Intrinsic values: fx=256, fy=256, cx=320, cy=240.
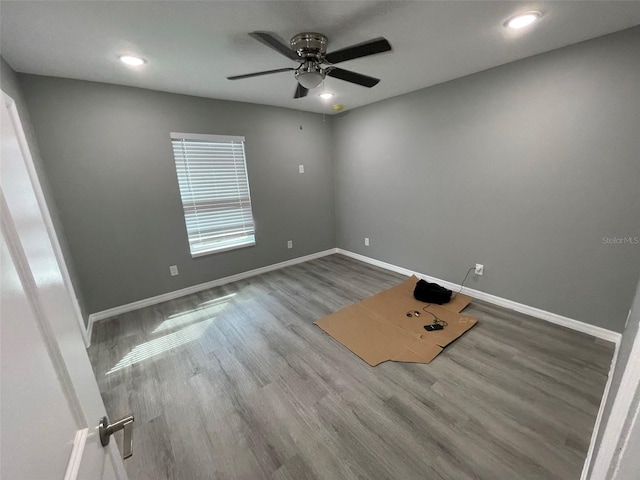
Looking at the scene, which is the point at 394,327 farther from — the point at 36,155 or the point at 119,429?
the point at 36,155

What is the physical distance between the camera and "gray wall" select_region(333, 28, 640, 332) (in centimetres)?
197

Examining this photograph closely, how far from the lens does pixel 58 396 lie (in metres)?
0.48

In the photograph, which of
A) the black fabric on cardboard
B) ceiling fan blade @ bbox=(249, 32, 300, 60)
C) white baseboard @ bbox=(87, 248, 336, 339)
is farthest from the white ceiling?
white baseboard @ bbox=(87, 248, 336, 339)

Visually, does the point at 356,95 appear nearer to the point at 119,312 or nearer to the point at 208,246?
the point at 208,246

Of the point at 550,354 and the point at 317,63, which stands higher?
the point at 317,63

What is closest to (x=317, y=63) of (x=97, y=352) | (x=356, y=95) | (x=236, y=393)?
(x=356, y=95)

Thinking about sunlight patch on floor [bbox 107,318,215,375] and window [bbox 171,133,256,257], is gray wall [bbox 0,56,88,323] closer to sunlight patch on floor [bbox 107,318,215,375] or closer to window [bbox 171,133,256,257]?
sunlight patch on floor [bbox 107,318,215,375]

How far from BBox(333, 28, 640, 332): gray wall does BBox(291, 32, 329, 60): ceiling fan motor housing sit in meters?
1.73

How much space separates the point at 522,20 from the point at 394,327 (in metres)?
2.46

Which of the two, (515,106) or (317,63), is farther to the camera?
(515,106)

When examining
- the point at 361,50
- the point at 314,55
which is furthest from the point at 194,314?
the point at 361,50

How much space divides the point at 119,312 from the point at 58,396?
3016mm

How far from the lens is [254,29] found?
1680 millimetres

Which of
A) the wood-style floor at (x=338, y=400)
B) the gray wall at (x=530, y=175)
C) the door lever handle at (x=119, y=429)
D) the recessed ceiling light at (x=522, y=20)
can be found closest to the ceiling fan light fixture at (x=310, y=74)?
the recessed ceiling light at (x=522, y=20)
